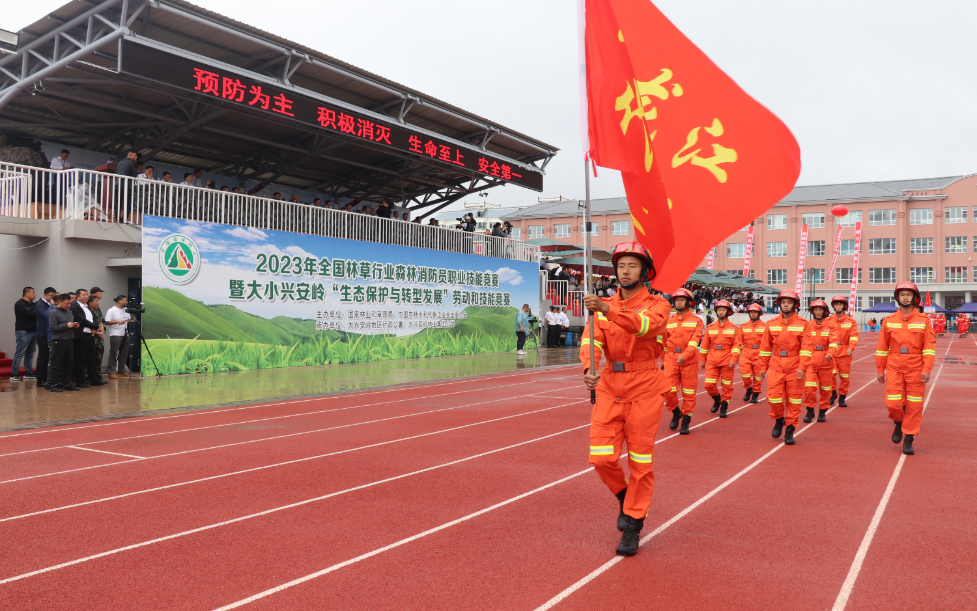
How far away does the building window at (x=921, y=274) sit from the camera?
6525 centimetres

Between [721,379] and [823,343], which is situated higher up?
[823,343]

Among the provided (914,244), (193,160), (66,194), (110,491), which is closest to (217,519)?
(110,491)

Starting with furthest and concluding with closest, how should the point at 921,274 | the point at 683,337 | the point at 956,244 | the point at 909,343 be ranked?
the point at 921,274 < the point at 956,244 < the point at 683,337 < the point at 909,343

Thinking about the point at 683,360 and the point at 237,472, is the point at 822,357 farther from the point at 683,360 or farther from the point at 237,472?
the point at 237,472

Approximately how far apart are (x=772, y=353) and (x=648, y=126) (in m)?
4.45

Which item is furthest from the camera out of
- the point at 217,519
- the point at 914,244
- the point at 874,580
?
the point at 914,244

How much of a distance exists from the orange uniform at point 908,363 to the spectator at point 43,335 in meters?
13.2

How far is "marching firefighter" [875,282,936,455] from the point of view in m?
8.02

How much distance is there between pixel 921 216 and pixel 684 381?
6639 cm

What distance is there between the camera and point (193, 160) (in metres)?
22.3

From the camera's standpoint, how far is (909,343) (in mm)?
8289

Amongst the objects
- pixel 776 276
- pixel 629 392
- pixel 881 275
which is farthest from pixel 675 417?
pixel 881 275

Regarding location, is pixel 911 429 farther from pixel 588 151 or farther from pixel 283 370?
pixel 283 370

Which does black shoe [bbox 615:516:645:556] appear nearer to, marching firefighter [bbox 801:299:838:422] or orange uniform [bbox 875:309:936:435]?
orange uniform [bbox 875:309:936:435]
